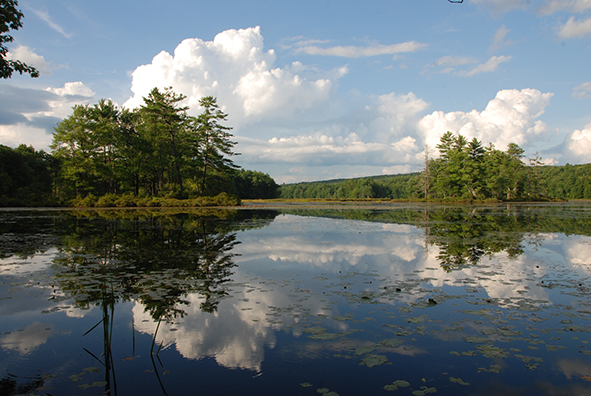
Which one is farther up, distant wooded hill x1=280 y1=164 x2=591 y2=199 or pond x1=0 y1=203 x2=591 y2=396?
distant wooded hill x1=280 y1=164 x2=591 y2=199

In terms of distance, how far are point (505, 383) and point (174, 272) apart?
25.5ft

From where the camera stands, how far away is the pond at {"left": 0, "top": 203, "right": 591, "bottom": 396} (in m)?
4.18

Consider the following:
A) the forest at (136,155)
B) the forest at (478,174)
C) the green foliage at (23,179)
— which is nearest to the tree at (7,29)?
the forest at (136,155)

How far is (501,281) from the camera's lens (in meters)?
8.57

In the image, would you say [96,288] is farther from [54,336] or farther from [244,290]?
[244,290]

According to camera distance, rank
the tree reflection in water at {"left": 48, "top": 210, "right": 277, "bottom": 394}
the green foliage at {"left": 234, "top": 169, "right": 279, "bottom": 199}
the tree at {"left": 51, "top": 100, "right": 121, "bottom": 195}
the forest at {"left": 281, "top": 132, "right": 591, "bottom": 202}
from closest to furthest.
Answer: the tree reflection in water at {"left": 48, "top": 210, "right": 277, "bottom": 394} → the tree at {"left": 51, "top": 100, "right": 121, "bottom": 195} → the forest at {"left": 281, "top": 132, "right": 591, "bottom": 202} → the green foliage at {"left": 234, "top": 169, "right": 279, "bottom": 199}

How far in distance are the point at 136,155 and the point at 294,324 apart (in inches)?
1930

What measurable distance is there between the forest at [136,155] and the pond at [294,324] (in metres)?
39.5

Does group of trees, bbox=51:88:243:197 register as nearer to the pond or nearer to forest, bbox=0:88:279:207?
forest, bbox=0:88:279:207

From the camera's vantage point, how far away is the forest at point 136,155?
47656 mm

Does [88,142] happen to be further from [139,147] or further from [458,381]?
[458,381]

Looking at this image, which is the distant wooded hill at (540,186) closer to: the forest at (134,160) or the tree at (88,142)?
the forest at (134,160)

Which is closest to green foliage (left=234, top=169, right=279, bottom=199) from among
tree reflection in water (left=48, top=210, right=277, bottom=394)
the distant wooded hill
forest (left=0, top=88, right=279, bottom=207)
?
the distant wooded hill

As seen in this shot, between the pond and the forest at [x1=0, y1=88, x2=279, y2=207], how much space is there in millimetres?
39543
